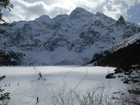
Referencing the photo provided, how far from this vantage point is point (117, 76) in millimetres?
53250

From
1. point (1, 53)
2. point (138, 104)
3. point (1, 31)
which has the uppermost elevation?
point (1, 31)

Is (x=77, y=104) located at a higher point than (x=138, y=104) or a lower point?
lower

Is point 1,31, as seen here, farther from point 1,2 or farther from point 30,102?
point 30,102

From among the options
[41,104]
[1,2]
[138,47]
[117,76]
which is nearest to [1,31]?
[1,2]

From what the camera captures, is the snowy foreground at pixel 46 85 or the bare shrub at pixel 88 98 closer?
the bare shrub at pixel 88 98

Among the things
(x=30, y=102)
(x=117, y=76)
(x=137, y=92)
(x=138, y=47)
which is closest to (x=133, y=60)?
(x=138, y=47)

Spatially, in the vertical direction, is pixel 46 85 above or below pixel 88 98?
below

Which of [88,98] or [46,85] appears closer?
[88,98]

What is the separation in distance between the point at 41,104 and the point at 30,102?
111 inches

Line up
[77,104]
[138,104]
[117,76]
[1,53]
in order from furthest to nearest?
1. [117,76]
2. [77,104]
3. [1,53]
4. [138,104]

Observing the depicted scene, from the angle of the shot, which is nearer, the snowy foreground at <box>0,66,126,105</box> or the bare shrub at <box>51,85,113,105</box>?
the bare shrub at <box>51,85,113,105</box>

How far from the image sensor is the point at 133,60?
247 ft

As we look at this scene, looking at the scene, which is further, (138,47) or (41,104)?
(138,47)

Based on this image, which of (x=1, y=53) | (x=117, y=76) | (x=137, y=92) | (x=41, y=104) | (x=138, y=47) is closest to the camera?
(x=137, y=92)
